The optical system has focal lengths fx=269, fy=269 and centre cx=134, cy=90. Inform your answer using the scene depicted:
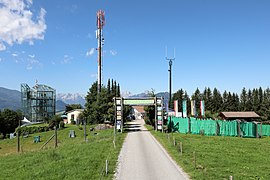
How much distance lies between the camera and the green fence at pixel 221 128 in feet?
114

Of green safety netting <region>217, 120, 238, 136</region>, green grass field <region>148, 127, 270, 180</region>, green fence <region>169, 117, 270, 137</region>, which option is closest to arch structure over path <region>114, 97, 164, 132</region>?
green fence <region>169, 117, 270, 137</region>

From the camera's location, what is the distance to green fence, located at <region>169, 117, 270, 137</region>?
114 ft

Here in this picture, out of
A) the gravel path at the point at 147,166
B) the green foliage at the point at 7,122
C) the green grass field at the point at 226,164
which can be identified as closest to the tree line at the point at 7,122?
the green foliage at the point at 7,122

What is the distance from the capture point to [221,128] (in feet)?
119

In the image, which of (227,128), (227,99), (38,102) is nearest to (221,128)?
(227,128)

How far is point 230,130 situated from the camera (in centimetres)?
3569

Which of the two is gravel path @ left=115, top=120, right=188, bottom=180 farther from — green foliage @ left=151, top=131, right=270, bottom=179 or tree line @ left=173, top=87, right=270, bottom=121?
tree line @ left=173, top=87, right=270, bottom=121

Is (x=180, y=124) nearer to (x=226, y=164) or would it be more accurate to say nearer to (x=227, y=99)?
(x=226, y=164)

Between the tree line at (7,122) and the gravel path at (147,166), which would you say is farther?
the tree line at (7,122)

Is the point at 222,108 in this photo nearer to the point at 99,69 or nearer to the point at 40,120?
the point at 99,69

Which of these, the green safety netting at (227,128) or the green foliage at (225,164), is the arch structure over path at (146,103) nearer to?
the green safety netting at (227,128)

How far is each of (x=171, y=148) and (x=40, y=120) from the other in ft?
262

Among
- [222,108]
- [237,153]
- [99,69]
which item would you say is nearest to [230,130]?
[237,153]

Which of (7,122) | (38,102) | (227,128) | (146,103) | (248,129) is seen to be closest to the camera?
(248,129)
